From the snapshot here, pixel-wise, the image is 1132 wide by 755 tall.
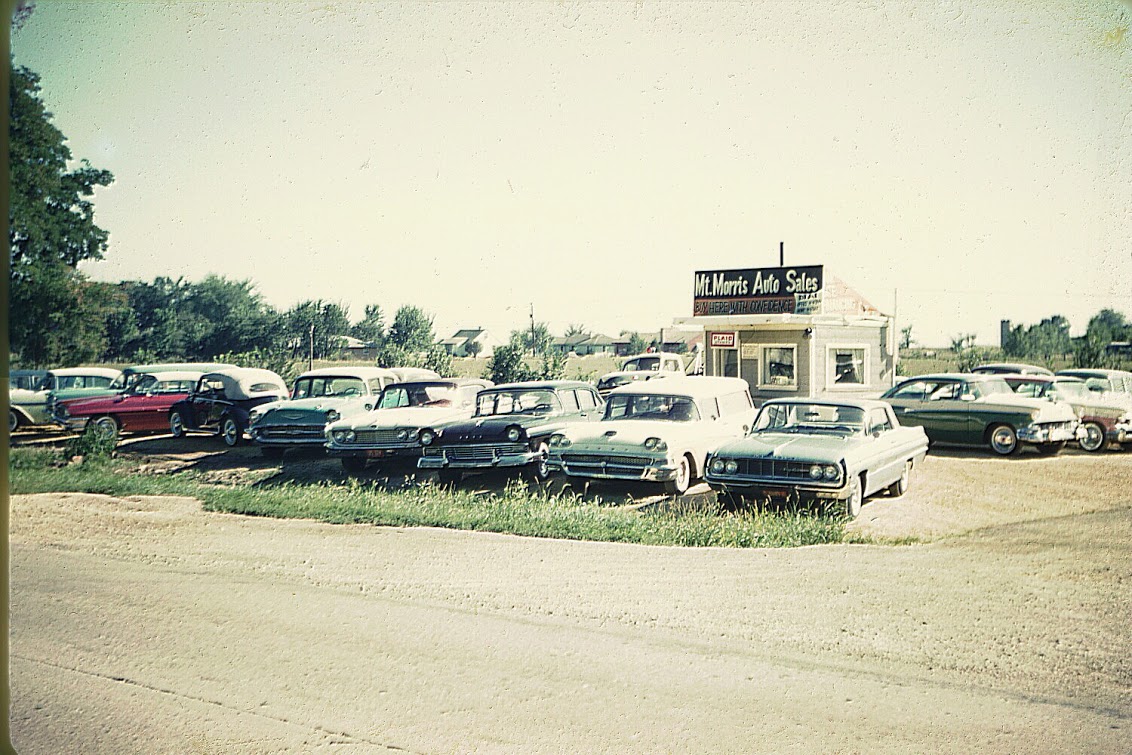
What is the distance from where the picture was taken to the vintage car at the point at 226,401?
6.34 m

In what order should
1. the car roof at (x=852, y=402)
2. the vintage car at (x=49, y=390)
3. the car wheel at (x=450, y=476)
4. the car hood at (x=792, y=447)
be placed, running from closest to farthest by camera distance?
the car hood at (x=792, y=447), the car roof at (x=852, y=402), the vintage car at (x=49, y=390), the car wheel at (x=450, y=476)

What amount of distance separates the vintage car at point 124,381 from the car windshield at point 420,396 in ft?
4.11

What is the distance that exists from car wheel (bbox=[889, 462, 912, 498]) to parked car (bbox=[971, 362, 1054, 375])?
0.83 meters

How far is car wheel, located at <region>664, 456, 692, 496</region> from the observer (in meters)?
6.57

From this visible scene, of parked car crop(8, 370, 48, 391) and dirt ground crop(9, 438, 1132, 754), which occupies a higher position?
parked car crop(8, 370, 48, 391)

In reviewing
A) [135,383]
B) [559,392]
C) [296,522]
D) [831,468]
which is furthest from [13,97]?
[831,468]

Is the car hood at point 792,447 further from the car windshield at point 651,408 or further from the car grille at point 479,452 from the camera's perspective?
the car grille at point 479,452

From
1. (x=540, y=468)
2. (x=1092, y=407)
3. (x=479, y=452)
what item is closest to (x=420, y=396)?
(x=479, y=452)

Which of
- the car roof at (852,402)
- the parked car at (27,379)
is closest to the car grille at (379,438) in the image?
the parked car at (27,379)

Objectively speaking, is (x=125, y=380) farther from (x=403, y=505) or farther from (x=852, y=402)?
(x=852, y=402)

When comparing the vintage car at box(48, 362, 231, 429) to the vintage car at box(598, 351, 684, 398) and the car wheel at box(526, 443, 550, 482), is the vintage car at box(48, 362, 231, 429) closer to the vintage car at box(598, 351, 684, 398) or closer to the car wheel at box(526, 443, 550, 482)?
the car wheel at box(526, 443, 550, 482)

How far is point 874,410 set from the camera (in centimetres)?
575

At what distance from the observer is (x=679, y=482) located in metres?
6.58

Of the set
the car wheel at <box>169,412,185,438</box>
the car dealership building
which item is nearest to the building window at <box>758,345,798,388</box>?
the car dealership building
